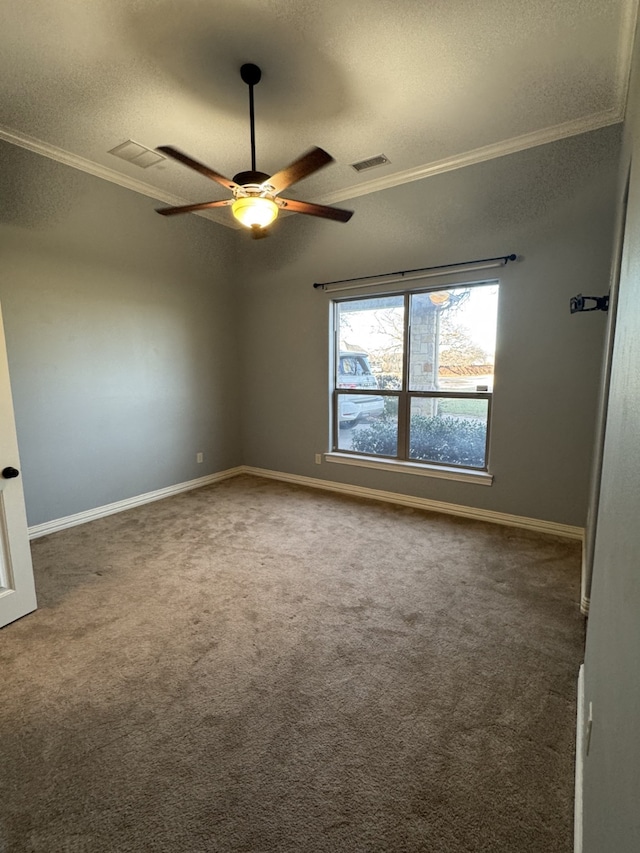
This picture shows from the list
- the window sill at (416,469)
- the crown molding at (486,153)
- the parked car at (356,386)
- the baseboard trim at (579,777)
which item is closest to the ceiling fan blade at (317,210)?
the crown molding at (486,153)

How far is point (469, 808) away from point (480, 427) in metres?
2.83

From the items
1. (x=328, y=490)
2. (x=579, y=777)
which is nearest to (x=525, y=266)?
(x=328, y=490)

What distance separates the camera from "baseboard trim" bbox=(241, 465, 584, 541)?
3254 millimetres

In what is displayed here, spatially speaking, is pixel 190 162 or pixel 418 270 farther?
pixel 418 270

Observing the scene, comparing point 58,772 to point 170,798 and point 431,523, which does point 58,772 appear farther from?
point 431,523

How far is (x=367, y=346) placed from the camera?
164 inches

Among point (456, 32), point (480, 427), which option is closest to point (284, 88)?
point (456, 32)

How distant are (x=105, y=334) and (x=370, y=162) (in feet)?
9.33

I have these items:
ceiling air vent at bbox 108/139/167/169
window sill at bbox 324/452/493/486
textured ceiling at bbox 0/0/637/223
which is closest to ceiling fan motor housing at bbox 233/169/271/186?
textured ceiling at bbox 0/0/637/223

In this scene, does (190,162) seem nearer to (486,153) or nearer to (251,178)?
(251,178)

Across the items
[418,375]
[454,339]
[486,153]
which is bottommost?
[418,375]

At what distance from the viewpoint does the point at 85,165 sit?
3332 millimetres

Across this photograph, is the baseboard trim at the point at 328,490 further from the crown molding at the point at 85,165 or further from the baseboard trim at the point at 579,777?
the crown molding at the point at 85,165

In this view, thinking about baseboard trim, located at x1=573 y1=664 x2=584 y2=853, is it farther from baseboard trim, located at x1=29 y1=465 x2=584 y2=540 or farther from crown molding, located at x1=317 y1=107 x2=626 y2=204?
crown molding, located at x1=317 y1=107 x2=626 y2=204
